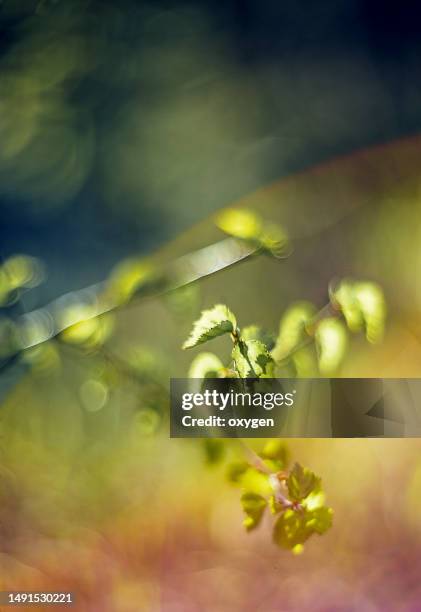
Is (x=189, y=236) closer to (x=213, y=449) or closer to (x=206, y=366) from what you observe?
(x=206, y=366)

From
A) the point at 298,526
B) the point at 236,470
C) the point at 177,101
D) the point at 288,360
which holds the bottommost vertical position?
the point at 298,526

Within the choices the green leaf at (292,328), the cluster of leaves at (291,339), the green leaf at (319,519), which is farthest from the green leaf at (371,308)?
the green leaf at (319,519)

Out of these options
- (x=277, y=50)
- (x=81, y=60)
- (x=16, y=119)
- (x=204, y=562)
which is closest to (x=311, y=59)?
(x=277, y=50)

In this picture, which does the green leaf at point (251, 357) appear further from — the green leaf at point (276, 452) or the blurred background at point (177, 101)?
the blurred background at point (177, 101)

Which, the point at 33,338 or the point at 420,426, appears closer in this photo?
the point at 33,338

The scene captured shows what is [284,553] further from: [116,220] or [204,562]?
[116,220]

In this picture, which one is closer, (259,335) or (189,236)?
(259,335)

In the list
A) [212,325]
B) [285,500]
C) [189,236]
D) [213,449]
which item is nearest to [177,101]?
[189,236]
